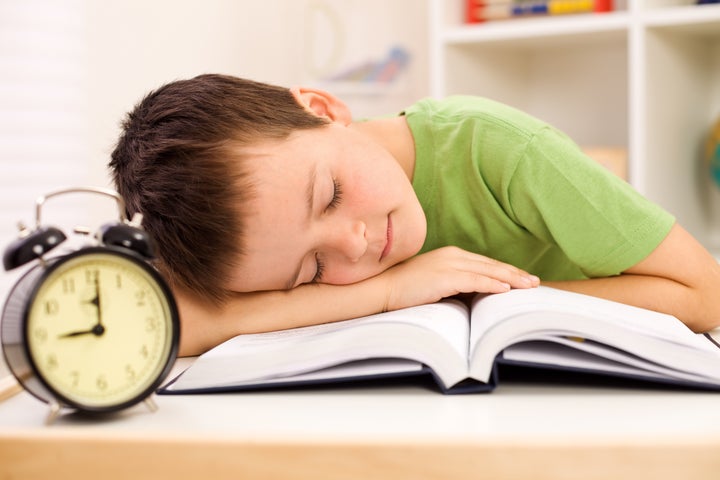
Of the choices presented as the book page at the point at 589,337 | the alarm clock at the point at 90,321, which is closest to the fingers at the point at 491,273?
the book page at the point at 589,337

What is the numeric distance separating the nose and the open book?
0.64ft

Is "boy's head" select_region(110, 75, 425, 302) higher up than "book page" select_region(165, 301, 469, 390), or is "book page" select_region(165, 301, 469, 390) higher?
"boy's head" select_region(110, 75, 425, 302)

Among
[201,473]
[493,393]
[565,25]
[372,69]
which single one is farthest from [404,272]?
[372,69]

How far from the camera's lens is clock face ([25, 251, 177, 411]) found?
61 centimetres

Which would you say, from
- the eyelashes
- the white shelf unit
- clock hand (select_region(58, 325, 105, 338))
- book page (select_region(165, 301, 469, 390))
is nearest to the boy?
the eyelashes

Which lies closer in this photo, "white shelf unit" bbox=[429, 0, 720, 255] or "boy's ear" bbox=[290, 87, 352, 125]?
"boy's ear" bbox=[290, 87, 352, 125]

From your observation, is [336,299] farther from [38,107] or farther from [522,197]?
[38,107]

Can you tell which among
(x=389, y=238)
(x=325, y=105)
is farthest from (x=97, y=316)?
(x=325, y=105)

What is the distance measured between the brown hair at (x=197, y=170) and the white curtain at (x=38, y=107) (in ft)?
3.07

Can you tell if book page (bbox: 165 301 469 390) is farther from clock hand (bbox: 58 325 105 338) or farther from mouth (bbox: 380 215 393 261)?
mouth (bbox: 380 215 393 261)

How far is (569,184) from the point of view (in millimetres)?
1029

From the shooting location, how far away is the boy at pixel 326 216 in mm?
910

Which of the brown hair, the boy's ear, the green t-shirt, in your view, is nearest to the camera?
the brown hair

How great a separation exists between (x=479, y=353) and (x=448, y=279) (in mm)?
261
